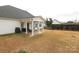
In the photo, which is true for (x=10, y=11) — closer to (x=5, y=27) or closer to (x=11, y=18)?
(x=5, y=27)

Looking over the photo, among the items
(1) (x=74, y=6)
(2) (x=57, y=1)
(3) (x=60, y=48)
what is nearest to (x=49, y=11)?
(2) (x=57, y=1)

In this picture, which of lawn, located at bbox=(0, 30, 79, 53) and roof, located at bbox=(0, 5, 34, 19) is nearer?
lawn, located at bbox=(0, 30, 79, 53)

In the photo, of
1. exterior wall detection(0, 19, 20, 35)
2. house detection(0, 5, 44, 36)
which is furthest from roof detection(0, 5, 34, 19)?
exterior wall detection(0, 19, 20, 35)

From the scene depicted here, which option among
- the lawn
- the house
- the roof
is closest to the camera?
the lawn

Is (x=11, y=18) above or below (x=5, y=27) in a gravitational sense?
above

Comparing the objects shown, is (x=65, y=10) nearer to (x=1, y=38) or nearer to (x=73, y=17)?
(x=73, y=17)

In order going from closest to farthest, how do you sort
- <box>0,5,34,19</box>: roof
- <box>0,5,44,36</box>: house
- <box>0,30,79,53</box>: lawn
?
<box>0,30,79,53</box>: lawn, <box>0,5,34,19</box>: roof, <box>0,5,44,36</box>: house

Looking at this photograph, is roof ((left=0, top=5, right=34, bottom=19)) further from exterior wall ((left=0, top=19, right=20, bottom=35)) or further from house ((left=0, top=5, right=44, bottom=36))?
exterior wall ((left=0, top=19, right=20, bottom=35))

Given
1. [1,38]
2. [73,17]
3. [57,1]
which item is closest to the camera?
[73,17]

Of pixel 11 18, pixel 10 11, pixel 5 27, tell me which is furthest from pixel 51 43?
pixel 11 18

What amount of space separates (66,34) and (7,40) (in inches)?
56.3

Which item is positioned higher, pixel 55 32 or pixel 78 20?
pixel 78 20

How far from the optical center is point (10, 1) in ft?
8.23

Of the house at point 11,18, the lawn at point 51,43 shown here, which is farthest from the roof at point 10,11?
the lawn at point 51,43
